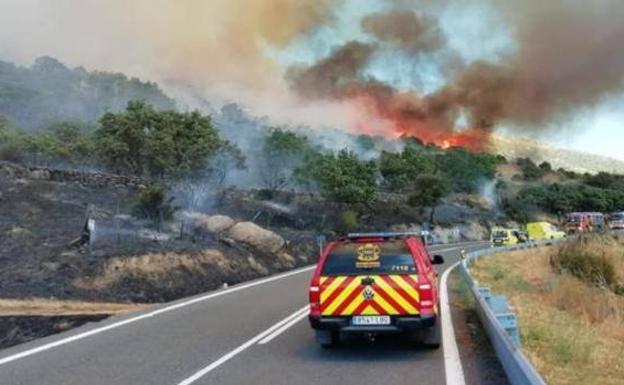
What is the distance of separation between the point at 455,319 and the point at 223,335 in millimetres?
4706

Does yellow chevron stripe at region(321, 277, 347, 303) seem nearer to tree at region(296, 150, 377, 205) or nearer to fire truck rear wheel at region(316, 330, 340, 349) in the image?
fire truck rear wheel at region(316, 330, 340, 349)

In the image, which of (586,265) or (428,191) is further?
(428,191)

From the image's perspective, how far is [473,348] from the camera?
10.0 metres

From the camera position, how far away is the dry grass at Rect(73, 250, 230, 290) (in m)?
21.0

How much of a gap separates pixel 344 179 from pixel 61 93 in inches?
3467

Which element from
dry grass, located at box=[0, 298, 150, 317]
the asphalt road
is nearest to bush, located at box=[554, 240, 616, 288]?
the asphalt road

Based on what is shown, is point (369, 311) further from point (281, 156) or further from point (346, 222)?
point (281, 156)

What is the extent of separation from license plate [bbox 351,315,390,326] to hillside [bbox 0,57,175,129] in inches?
3414

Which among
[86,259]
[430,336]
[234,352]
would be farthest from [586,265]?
[234,352]

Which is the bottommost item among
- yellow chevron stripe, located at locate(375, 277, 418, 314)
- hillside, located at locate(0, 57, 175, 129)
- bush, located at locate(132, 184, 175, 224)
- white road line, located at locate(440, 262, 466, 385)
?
white road line, located at locate(440, 262, 466, 385)

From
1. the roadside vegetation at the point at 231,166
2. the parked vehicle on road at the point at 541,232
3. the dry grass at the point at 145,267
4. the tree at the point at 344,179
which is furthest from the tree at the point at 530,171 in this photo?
the dry grass at the point at 145,267

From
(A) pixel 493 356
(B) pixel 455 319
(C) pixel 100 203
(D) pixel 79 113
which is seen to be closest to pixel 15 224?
(C) pixel 100 203

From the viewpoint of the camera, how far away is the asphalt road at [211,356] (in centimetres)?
851

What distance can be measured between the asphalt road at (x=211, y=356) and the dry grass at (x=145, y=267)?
6.75 metres
